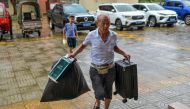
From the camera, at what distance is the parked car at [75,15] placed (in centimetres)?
1628

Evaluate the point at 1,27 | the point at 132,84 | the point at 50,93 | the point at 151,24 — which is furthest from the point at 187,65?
the point at 151,24

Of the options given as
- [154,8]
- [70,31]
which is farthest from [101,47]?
[154,8]

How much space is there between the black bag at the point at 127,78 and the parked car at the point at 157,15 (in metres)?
15.2

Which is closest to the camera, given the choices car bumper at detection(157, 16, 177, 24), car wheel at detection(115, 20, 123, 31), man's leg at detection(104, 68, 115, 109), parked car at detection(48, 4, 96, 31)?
man's leg at detection(104, 68, 115, 109)

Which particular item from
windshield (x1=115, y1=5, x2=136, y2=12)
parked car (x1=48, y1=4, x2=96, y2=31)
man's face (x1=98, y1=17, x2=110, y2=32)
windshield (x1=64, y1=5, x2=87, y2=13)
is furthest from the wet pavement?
windshield (x1=115, y1=5, x2=136, y2=12)

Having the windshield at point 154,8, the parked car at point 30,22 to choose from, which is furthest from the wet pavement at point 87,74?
the windshield at point 154,8

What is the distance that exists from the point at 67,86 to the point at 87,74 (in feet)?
10.6

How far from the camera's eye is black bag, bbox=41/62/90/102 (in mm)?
4555

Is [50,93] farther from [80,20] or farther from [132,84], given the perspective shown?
[80,20]

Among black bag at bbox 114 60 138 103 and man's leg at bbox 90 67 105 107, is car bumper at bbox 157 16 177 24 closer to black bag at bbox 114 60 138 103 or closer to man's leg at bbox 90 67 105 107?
black bag at bbox 114 60 138 103

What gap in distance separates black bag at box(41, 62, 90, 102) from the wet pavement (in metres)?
0.88

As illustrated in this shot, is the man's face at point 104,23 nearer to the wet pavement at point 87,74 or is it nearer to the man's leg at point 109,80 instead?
the man's leg at point 109,80

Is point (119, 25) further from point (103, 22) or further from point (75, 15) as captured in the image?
point (103, 22)

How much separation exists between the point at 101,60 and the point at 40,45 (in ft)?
30.0
